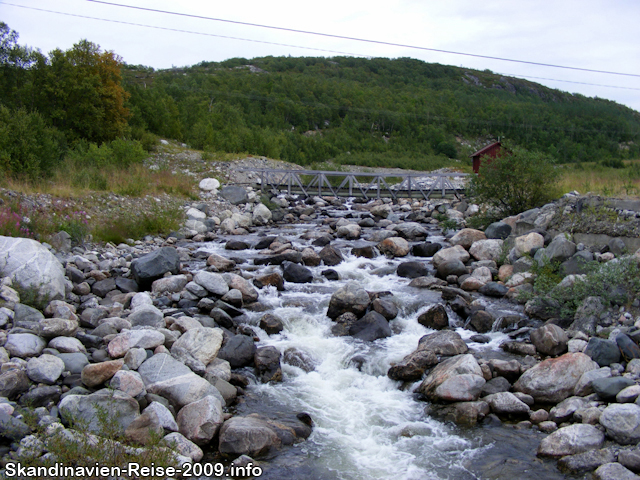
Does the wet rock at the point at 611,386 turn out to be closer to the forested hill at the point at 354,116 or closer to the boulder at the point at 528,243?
the boulder at the point at 528,243

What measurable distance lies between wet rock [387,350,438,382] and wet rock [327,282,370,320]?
6.17ft

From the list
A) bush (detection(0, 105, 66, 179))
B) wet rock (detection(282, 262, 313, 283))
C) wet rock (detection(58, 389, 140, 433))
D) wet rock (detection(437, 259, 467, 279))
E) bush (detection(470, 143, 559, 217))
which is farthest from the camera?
bush (detection(470, 143, 559, 217))

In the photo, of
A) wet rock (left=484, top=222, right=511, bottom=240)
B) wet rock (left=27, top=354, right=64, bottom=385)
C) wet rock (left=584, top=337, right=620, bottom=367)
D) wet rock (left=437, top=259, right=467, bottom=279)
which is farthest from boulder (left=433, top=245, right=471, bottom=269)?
wet rock (left=27, top=354, right=64, bottom=385)

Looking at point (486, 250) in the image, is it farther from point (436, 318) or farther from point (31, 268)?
point (31, 268)

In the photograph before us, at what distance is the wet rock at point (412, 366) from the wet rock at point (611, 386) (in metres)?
2.12

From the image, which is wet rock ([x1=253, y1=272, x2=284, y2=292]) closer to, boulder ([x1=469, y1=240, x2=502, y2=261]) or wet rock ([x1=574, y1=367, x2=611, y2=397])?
boulder ([x1=469, y1=240, x2=502, y2=261])

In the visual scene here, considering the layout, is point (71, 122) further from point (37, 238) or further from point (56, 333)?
point (56, 333)

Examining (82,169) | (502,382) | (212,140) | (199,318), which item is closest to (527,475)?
(502,382)

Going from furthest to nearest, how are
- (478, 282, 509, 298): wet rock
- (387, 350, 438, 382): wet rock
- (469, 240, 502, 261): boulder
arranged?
(469, 240, 502, 261): boulder < (478, 282, 509, 298): wet rock < (387, 350, 438, 382): wet rock

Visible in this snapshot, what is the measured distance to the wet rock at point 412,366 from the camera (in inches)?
268

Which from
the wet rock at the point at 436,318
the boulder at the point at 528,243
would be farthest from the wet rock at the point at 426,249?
the wet rock at the point at 436,318

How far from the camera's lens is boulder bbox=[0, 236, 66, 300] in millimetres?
7344

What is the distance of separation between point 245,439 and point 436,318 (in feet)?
15.3

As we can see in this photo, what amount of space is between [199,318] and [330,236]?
8287mm
